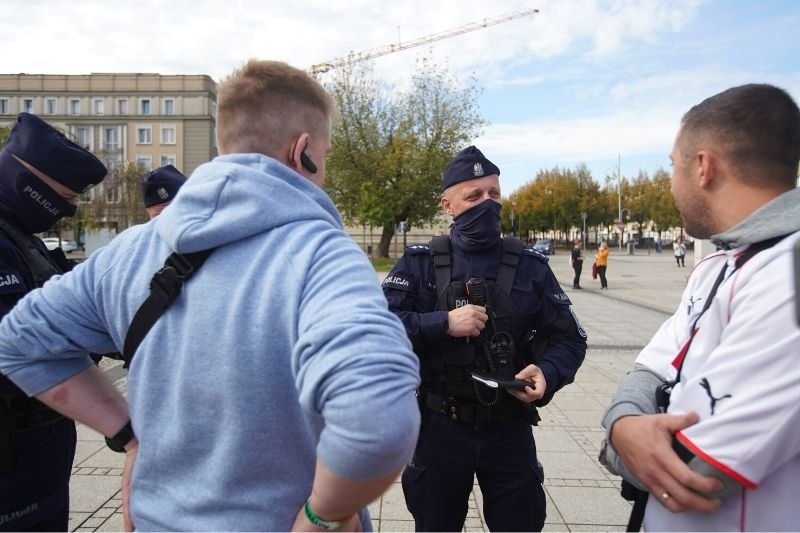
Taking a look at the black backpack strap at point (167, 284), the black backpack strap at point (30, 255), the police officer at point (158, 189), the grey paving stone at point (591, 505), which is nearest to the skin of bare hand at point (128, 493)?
the black backpack strap at point (167, 284)

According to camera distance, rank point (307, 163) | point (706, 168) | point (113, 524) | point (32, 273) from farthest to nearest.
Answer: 1. point (113, 524)
2. point (32, 273)
3. point (706, 168)
4. point (307, 163)

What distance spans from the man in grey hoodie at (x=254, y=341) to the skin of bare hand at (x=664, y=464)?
624 millimetres

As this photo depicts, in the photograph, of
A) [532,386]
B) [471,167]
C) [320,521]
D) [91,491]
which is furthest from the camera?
[91,491]

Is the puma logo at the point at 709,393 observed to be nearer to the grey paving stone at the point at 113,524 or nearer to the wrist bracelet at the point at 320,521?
the wrist bracelet at the point at 320,521

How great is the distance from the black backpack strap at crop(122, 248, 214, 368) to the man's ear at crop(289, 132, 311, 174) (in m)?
0.30

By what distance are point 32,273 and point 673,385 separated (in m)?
2.41

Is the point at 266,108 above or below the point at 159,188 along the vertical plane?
below

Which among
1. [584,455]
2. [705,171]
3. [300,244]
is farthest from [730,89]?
[584,455]

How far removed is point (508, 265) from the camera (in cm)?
274

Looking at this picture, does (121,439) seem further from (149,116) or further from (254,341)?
(149,116)

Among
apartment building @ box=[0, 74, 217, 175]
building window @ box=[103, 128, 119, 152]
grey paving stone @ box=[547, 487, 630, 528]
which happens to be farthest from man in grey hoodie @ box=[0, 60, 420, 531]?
building window @ box=[103, 128, 119, 152]

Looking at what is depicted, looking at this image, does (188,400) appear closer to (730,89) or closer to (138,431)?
(138,431)

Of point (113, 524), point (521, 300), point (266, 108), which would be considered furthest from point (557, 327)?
point (113, 524)

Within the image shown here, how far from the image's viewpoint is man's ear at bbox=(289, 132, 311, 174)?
1.37m
